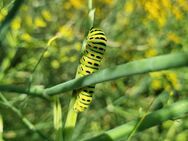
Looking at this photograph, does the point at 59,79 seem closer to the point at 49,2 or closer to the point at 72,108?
the point at 49,2

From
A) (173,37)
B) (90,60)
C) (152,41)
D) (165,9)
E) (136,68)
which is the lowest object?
(152,41)

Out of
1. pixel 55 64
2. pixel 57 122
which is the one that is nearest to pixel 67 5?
pixel 55 64

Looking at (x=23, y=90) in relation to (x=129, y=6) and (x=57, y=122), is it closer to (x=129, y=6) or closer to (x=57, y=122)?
(x=57, y=122)

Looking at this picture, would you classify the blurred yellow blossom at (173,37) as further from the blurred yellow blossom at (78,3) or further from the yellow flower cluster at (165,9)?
the blurred yellow blossom at (78,3)

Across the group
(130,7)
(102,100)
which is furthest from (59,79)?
(130,7)

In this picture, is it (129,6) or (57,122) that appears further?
(129,6)

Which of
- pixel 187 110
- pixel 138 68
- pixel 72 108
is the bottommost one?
pixel 72 108

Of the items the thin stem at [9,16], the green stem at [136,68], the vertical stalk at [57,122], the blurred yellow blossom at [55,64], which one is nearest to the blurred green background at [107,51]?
the blurred yellow blossom at [55,64]
